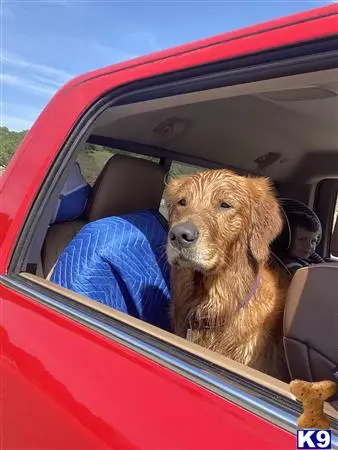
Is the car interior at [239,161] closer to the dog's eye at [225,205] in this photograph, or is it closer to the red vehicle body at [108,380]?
the red vehicle body at [108,380]

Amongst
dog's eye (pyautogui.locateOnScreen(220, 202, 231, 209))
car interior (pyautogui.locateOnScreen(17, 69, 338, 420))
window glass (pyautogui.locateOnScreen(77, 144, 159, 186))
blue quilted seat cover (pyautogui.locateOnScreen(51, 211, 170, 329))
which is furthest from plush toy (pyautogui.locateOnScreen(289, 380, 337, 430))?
window glass (pyautogui.locateOnScreen(77, 144, 159, 186))

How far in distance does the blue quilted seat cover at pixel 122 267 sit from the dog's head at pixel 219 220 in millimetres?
317

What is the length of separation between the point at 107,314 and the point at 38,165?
2.94 ft

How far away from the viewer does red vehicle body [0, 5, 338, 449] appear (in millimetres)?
1248

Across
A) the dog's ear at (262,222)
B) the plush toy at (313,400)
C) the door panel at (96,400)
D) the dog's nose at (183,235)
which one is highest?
the dog's ear at (262,222)

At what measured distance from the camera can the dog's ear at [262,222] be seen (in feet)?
9.21

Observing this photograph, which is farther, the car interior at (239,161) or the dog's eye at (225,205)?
the dog's eye at (225,205)

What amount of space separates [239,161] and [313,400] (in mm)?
3314

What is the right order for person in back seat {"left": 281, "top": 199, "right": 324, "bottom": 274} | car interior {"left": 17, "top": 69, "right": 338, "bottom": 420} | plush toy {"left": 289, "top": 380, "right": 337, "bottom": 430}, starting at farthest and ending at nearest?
person in back seat {"left": 281, "top": 199, "right": 324, "bottom": 274}
car interior {"left": 17, "top": 69, "right": 338, "bottom": 420}
plush toy {"left": 289, "top": 380, "right": 337, "bottom": 430}

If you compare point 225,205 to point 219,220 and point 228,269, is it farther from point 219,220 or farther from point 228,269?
point 228,269

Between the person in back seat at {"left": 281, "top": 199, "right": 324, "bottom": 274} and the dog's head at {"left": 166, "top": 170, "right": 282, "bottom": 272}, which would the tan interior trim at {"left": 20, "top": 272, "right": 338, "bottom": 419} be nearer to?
the dog's head at {"left": 166, "top": 170, "right": 282, "bottom": 272}

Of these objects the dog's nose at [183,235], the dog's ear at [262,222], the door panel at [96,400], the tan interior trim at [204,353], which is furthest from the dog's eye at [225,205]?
the door panel at [96,400]

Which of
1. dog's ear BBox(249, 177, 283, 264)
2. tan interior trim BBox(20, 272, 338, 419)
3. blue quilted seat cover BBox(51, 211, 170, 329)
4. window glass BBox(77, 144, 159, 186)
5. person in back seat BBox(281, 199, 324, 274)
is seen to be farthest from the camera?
person in back seat BBox(281, 199, 324, 274)

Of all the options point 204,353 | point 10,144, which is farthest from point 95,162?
point 10,144
